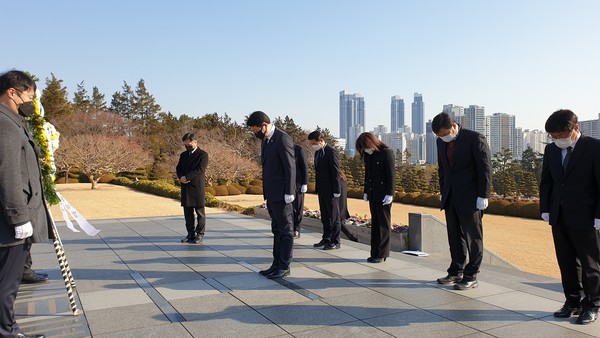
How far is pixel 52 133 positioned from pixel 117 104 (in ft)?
177

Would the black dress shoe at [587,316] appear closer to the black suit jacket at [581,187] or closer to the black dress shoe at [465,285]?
the black suit jacket at [581,187]

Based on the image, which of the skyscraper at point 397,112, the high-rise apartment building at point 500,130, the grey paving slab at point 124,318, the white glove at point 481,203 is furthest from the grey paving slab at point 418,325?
the skyscraper at point 397,112

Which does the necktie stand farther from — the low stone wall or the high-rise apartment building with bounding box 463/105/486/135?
the high-rise apartment building with bounding box 463/105/486/135

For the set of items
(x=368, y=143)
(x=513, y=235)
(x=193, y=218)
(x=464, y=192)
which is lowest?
(x=513, y=235)

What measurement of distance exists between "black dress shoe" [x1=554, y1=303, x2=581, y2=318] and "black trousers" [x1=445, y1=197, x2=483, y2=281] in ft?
3.10

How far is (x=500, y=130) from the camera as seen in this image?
52.1 meters

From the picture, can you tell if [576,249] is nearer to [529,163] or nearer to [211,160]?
[211,160]

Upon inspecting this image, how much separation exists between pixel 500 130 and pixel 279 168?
5246 centimetres

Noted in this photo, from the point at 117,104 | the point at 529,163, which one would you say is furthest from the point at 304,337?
the point at 117,104

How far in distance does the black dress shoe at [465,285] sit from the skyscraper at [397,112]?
153187mm

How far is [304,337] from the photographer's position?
3.47 metres

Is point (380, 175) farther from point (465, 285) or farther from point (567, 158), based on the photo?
point (567, 158)

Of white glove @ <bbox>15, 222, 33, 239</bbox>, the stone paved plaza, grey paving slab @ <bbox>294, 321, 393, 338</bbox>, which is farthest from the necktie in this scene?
white glove @ <bbox>15, 222, 33, 239</bbox>

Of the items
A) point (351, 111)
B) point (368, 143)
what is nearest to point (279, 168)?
point (368, 143)
